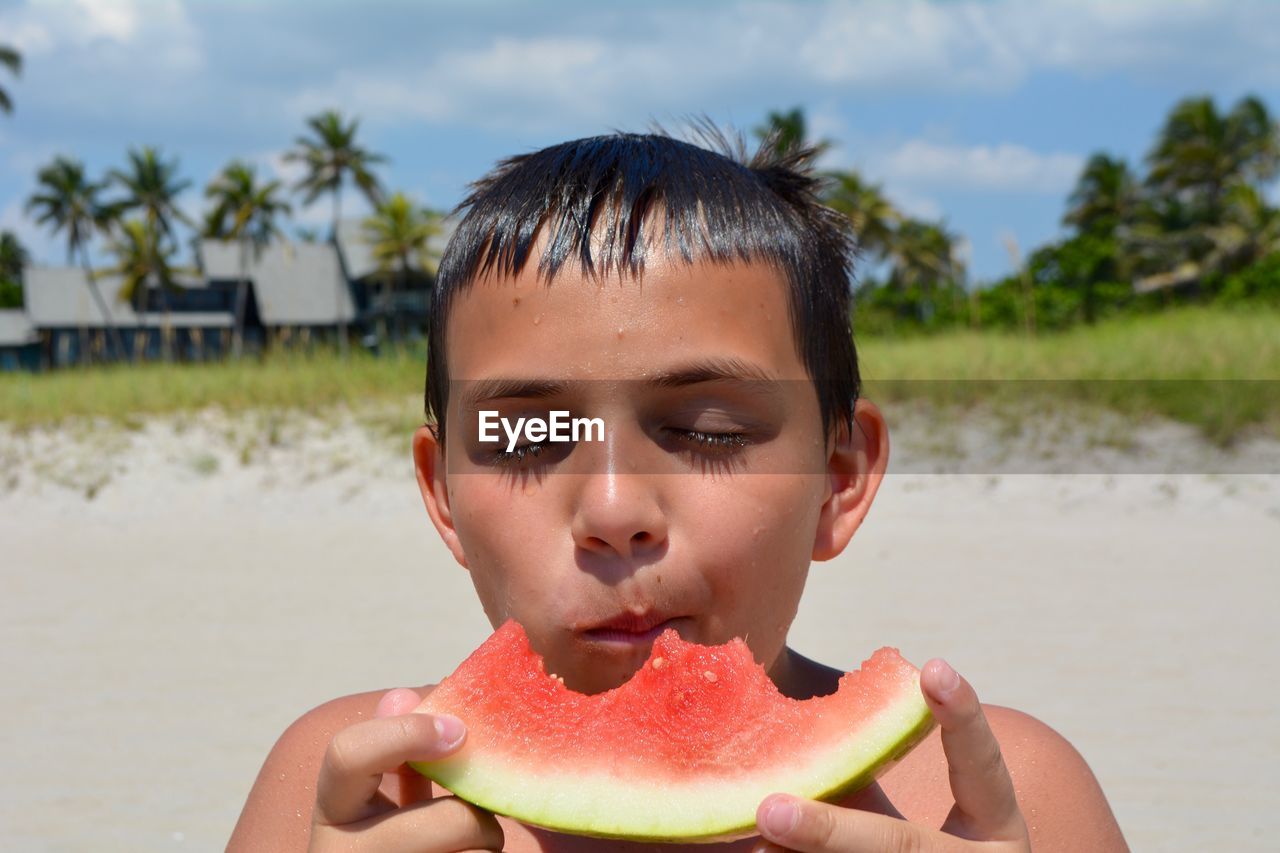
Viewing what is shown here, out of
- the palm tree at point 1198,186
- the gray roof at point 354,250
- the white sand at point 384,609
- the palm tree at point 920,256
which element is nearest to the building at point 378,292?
the gray roof at point 354,250

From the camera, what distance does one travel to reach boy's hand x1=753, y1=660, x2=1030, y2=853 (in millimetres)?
1015

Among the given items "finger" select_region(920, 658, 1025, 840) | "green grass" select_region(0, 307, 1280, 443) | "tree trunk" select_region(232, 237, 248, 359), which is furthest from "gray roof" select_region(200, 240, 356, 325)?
"finger" select_region(920, 658, 1025, 840)

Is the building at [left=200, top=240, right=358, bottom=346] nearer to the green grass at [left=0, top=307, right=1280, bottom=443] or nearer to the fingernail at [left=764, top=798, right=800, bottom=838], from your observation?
the green grass at [left=0, top=307, right=1280, bottom=443]

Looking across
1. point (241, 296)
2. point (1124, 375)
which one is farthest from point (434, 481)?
point (241, 296)

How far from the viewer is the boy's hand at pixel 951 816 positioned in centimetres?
101

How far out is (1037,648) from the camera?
19.2ft

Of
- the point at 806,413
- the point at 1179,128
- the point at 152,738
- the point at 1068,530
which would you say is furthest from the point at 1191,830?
the point at 1179,128

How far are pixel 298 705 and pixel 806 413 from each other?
4.25 m

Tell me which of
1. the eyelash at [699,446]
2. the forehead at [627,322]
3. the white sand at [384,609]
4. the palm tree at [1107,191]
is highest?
the palm tree at [1107,191]

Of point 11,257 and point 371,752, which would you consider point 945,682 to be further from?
point 11,257

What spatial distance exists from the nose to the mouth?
3.1 inches

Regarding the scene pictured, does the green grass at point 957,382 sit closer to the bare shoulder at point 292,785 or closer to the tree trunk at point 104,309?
the bare shoulder at point 292,785

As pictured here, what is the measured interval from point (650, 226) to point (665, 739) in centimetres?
68

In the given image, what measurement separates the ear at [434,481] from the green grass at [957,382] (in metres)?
9.56
